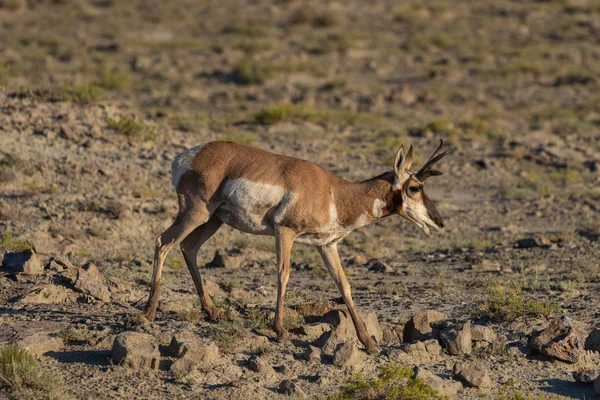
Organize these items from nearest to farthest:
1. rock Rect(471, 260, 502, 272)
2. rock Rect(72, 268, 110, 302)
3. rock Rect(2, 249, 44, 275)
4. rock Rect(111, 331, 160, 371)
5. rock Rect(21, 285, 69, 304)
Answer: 1. rock Rect(111, 331, 160, 371)
2. rock Rect(21, 285, 69, 304)
3. rock Rect(72, 268, 110, 302)
4. rock Rect(2, 249, 44, 275)
5. rock Rect(471, 260, 502, 272)

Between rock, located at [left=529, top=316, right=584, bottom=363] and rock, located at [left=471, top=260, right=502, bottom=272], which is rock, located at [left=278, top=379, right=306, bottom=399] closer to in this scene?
rock, located at [left=529, top=316, right=584, bottom=363]

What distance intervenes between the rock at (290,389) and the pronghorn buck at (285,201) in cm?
106

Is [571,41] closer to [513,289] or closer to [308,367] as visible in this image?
[513,289]

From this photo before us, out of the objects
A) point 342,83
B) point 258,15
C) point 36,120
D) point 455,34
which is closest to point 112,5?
point 258,15

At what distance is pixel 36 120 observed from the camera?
1853 centimetres

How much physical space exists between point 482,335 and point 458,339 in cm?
45

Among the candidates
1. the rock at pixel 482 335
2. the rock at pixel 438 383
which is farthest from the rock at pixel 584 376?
the rock at pixel 438 383

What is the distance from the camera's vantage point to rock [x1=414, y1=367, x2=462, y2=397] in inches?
330

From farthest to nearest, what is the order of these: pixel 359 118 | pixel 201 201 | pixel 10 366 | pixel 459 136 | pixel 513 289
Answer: pixel 359 118 → pixel 459 136 → pixel 513 289 → pixel 201 201 → pixel 10 366

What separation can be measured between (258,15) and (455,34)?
9907mm

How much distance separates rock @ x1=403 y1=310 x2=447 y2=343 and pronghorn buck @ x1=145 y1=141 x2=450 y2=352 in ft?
2.16

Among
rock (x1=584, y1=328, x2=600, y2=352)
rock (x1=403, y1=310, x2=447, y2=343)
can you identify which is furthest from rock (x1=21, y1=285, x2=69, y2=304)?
rock (x1=584, y1=328, x2=600, y2=352)

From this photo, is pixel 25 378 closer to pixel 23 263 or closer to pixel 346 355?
pixel 346 355

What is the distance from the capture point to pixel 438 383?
8.43 meters
